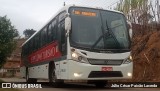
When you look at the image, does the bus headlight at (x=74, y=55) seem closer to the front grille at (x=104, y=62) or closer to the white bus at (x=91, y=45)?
the white bus at (x=91, y=45)

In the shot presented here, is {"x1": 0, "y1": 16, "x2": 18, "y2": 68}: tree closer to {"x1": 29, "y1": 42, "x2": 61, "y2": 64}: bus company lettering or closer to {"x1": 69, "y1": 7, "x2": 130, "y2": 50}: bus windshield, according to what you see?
{"x1": 29, "y1": 42, "x2": 61, "y2": 64}: bus company lettering

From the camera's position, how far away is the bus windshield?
13.1 m

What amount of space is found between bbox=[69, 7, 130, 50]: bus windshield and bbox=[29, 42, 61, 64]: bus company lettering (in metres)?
1.63

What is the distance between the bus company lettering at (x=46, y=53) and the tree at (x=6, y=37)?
315 cm

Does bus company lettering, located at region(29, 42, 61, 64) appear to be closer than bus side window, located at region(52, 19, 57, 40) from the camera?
Yes

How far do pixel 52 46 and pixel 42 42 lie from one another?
9.33 feet

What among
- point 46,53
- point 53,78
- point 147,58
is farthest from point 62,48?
point 147,58

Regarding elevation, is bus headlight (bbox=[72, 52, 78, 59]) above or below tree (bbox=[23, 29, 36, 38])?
below

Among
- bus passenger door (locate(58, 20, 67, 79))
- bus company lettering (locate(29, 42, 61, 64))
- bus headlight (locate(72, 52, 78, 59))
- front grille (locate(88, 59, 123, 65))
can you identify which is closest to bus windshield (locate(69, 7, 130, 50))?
bus headlight (locate(72, 52, 78, 59))

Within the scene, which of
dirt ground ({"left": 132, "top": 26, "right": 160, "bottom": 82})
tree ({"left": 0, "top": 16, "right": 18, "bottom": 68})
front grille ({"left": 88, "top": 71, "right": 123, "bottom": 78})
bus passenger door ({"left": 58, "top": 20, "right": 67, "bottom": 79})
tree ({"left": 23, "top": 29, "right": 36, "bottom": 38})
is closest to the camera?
front grille ({"left": 88, "top": 71, "right": 123, "bottom": 78})

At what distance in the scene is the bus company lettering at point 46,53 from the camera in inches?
586

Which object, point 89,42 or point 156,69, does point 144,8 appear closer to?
point 156,69

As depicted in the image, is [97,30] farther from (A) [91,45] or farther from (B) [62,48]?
(B) [62,48]

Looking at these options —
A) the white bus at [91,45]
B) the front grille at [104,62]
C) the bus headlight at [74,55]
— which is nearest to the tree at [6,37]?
the white bus at [91,45]
